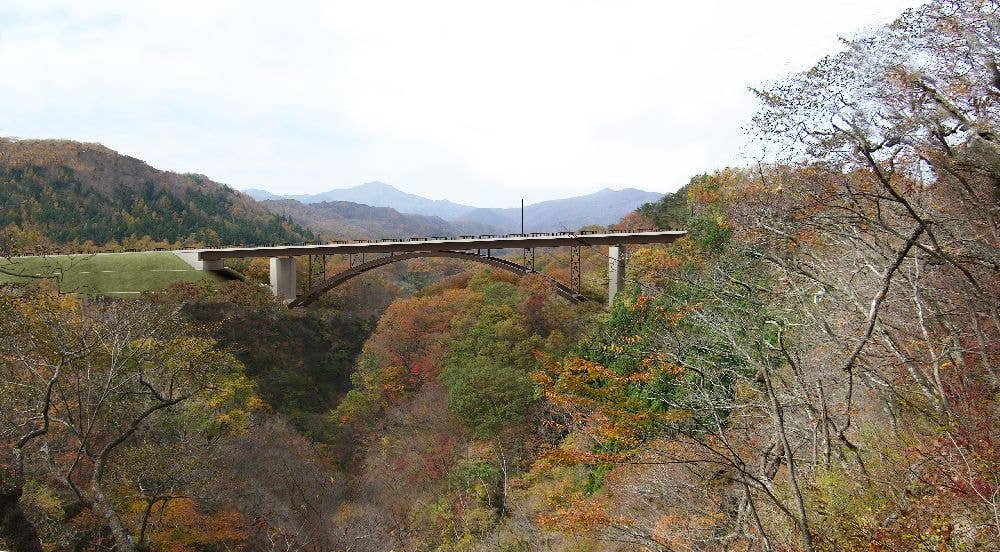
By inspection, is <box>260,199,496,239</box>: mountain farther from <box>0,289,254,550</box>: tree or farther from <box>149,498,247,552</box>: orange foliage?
<box>149,498,247,552</box>: orange foliage

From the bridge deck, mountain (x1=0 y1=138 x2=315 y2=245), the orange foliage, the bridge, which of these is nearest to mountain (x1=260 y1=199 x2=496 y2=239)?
mountain (x1=0 y1=138 x2=315 y2=245)

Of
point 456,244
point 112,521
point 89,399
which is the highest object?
point 456,244

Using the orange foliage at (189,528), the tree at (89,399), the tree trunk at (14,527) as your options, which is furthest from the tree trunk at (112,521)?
the orange foliage at (189,528)

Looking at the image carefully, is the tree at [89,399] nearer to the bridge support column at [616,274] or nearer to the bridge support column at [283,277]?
A: the bridge support column at [283,277]

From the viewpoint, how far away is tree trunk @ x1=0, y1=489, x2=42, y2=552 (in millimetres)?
6793

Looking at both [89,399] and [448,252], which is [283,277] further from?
[89,399]

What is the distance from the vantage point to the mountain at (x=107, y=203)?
5575 centimetres

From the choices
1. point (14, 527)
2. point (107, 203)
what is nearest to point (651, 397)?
point (14, 527)

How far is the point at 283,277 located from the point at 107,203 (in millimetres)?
45637

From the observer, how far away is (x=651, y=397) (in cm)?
582

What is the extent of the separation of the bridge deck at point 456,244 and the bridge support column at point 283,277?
0.52 meters

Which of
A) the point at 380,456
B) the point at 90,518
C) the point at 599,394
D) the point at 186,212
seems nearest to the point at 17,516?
the point at 90,518

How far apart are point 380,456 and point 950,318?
52.0ft

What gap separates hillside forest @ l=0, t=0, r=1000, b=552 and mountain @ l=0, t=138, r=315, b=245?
120 feet
